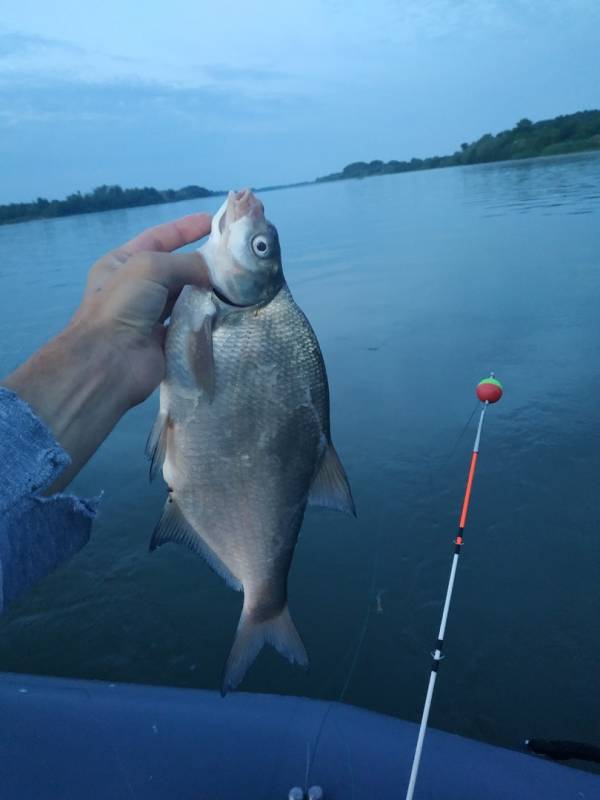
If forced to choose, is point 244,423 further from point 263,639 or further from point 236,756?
point 236,756

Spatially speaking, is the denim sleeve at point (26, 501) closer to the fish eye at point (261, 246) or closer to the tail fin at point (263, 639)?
the tail fin at point (263, 639)

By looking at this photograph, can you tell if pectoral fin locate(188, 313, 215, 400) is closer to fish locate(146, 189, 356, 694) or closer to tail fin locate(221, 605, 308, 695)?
fish locate(146, 189, 356, 694)

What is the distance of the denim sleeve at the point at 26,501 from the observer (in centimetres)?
135

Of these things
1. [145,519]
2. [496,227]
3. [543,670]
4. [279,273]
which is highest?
[279,273]

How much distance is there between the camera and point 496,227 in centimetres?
1591

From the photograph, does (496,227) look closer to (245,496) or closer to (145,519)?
(145,519)

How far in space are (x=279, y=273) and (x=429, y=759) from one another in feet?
6.24

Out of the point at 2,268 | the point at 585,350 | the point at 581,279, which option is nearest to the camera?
the point at 585,350

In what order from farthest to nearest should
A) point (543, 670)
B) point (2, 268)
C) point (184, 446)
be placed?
point (2, 268), point (543, 670), point (184, 446)

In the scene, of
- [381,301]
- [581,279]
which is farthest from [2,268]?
[581,279]

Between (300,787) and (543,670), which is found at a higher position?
(300,787)

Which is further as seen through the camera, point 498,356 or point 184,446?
point 498,356

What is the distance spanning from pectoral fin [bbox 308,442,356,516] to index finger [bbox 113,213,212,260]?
91cm

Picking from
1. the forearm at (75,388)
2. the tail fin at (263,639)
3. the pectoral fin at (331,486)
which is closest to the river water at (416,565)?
the tail fin at (263,639)
